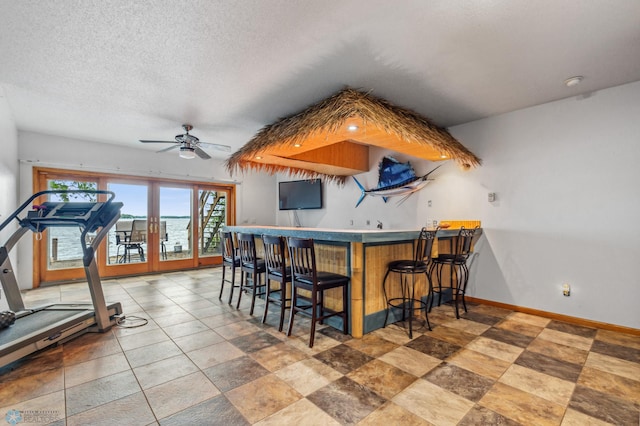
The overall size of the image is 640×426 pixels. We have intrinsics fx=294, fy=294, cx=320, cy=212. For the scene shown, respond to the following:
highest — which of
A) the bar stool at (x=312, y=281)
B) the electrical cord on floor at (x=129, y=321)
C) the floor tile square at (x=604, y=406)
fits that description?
the bar stool at (x=312, y=281)

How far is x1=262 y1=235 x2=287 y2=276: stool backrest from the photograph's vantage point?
3055 mm

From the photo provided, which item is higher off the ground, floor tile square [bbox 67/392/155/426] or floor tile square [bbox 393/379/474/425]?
floor tile square [bbox 67/392/155/426]

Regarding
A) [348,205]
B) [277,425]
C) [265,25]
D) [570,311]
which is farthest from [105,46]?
[570,311]

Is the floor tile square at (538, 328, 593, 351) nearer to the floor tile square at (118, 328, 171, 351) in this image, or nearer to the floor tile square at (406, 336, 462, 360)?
the floor tile square at (406, 336, 462, 360)

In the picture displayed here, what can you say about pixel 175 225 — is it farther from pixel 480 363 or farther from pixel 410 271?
pixel 480 363

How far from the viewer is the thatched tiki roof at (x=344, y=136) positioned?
3.01 m

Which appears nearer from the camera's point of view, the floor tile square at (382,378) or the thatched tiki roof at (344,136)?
the floor tile square at (382,378)

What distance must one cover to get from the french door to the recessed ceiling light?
6.54 meters

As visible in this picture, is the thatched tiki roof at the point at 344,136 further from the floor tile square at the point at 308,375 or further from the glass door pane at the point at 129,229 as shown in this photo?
the glass door pane at the point at 129,229

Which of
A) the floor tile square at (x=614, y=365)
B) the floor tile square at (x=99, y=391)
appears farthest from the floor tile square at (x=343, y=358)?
the floor tile square at (x=614, y=365)

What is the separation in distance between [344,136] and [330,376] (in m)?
2.53

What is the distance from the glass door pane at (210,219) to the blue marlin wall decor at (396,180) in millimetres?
3869

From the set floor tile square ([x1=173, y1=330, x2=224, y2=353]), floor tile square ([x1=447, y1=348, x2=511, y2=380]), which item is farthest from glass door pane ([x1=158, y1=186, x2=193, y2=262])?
floor tile square ([x1=447, y1=348, x2=511, y2=380])

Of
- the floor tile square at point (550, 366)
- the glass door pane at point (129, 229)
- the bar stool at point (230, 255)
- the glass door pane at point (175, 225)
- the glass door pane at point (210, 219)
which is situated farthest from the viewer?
the glass door pane at point (210, 219)
